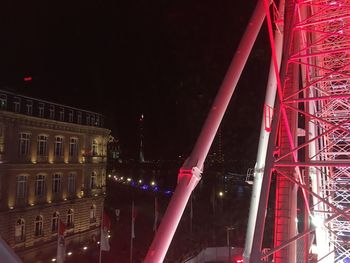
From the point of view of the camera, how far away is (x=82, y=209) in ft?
112

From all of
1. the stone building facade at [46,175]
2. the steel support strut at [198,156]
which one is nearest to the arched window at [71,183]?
the stone building facade at [46,175]

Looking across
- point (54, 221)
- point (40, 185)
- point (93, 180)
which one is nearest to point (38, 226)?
point (54, 221)

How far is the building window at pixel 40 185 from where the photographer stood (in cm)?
2881

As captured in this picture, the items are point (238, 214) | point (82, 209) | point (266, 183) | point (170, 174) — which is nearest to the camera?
point (266, 183)

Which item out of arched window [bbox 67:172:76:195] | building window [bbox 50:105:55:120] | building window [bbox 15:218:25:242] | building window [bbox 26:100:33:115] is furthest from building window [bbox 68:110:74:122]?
building window [bbox 15:218:25:242]

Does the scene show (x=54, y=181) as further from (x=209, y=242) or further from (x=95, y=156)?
(x=209, y=242)

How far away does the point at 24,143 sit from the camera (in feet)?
90.9

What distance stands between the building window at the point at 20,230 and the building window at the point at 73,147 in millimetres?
7634

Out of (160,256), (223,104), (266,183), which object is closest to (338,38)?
(223,104)

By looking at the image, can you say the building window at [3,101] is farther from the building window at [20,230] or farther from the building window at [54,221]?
the building window at [54,221]

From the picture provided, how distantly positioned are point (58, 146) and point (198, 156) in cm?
2598

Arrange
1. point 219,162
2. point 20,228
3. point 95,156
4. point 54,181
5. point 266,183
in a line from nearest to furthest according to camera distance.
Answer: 1. point 266,183
2. point 20,228
3. point 54,181
4. point 95,156
5. point 219,162

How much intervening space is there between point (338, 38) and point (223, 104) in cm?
779

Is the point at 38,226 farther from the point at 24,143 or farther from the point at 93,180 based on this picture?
the point at 93,180
